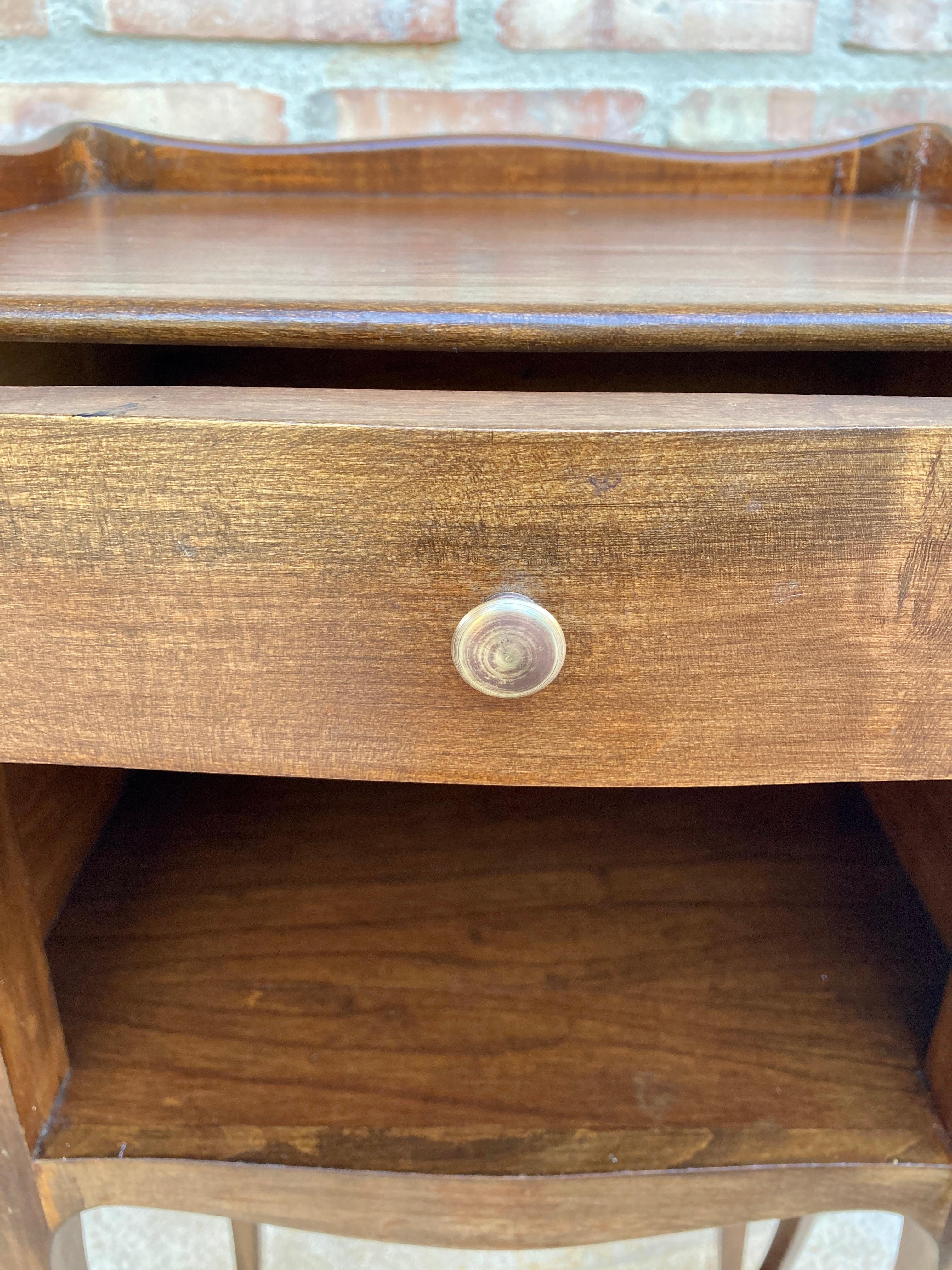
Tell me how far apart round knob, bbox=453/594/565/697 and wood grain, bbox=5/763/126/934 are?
25cm

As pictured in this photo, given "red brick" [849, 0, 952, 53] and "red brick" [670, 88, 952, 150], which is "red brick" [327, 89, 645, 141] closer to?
"red brick" [670, 88, 952, 150]

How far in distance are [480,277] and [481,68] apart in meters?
0.51

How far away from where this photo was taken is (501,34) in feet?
2.53

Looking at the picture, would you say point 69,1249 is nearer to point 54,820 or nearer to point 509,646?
point 54,820

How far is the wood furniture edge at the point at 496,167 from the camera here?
0.68m

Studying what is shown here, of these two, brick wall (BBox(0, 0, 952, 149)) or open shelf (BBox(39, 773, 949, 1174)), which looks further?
brick wall (BBox(0, 0, 952, 149))

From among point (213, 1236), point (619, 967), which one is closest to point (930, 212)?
point (619, 967)

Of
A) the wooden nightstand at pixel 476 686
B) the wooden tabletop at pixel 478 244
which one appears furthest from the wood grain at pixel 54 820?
the wooden tabletop at pixel 478 244

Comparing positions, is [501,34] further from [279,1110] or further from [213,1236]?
[213,1236]

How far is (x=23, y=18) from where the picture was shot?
2.50 ft

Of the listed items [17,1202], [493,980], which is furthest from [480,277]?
[17,1202]

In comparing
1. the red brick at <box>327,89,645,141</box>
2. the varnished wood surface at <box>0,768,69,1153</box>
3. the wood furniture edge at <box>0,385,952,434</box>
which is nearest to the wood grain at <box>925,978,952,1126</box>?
the wood furniture edge at <box>0,385,952,434</box>

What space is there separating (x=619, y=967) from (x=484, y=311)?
0.34 metres

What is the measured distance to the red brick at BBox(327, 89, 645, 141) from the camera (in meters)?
0.79
